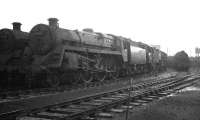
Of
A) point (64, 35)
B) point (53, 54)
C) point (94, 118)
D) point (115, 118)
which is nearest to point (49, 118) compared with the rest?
point (94, 118)

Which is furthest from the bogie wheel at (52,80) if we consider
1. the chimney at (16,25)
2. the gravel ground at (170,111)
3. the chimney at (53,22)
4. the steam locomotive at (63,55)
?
the gravel ground at (170,111)

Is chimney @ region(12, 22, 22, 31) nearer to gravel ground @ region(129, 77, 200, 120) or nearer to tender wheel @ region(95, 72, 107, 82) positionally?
tender wheel @ region(95, 72, 107, 82)

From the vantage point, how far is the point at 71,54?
46.4ft

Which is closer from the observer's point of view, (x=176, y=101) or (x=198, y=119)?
(x=198, y=119)

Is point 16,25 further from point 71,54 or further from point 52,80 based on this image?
point 52,80

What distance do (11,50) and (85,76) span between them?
183 inches

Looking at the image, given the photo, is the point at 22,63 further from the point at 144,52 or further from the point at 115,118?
the point at 144,52

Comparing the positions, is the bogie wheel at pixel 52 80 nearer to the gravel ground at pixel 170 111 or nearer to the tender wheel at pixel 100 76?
the tender wheel at pixel 100 76

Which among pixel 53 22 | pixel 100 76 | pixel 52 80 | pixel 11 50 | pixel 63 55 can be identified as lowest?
pixel 52 80

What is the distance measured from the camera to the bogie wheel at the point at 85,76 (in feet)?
49.4

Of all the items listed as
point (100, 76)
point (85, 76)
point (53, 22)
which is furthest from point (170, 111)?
point (100, 76)

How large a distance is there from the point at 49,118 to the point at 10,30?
1056cm

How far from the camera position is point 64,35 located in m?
14.7

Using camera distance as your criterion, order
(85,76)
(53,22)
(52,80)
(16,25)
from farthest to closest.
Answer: (16,25) → (85,76) → (53,22) → (52,80)
